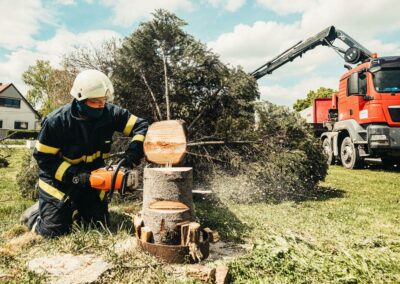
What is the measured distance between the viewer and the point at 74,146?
3.60 meters

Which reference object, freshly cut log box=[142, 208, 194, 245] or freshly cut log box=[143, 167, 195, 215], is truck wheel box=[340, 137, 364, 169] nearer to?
freshly cut log box=[143, 167, 195, 215]

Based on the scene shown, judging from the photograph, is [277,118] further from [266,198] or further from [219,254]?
[219,254]

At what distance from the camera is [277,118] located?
17.5ft

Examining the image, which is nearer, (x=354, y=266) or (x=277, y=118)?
(x=354, y=266)

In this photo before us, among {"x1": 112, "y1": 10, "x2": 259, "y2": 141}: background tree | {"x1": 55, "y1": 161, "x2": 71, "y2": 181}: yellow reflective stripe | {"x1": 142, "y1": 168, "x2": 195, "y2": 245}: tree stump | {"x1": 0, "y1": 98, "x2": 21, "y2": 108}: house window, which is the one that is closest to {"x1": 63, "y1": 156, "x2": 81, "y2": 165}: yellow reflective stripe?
{"x1": 55, "y1": 161, "x2": 71, "y2": 181}: yellow reflective stripe

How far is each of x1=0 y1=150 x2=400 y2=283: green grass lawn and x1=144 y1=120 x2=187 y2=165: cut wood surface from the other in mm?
836

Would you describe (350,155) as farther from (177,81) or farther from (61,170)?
(61,170)

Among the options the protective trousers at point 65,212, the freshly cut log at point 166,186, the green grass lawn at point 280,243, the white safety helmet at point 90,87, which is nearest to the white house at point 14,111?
the green grass lawn at point 280,243

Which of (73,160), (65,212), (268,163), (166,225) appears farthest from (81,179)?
(268,163)

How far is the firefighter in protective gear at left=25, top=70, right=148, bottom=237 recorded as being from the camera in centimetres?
343

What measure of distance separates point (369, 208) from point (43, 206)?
437 cm

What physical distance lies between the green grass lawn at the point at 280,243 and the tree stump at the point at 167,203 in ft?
1.06

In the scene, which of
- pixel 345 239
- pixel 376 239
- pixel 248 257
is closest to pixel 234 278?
pixel 248 257

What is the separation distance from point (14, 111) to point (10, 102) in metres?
1.12
